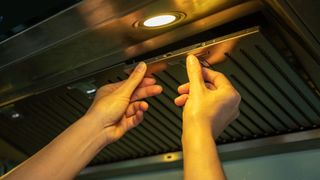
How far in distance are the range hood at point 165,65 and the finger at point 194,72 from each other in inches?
0.7

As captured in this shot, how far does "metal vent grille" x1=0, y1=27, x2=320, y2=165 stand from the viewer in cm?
80

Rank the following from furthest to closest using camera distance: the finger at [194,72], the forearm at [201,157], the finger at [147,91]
A: 1. the finger at [147,91]
2. the finger at [194,72]
3. the forearm at [201,157]

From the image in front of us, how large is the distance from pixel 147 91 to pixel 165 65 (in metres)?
0.08

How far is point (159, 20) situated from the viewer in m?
0.75

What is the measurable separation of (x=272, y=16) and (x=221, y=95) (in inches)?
6.8

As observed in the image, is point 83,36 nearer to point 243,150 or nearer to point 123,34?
point 123,34

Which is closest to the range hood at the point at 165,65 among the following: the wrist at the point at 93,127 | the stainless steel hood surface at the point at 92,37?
the stainless steel hood surface at the point at 92,37

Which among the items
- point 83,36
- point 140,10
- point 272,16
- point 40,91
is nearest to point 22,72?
point 40,91

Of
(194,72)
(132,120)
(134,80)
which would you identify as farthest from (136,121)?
(194,72)

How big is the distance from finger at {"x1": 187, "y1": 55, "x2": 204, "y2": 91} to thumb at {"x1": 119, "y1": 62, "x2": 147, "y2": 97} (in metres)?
0.12

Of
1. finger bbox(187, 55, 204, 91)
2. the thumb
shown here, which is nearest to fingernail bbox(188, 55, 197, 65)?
finger bbox(187, 55, 204, 91)

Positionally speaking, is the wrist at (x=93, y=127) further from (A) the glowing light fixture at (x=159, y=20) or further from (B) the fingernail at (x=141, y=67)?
(A) the glowing light fixture at (x=159, y=20)

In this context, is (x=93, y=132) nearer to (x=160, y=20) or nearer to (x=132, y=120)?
(x=132, y=120)

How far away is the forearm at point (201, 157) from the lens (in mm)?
653
